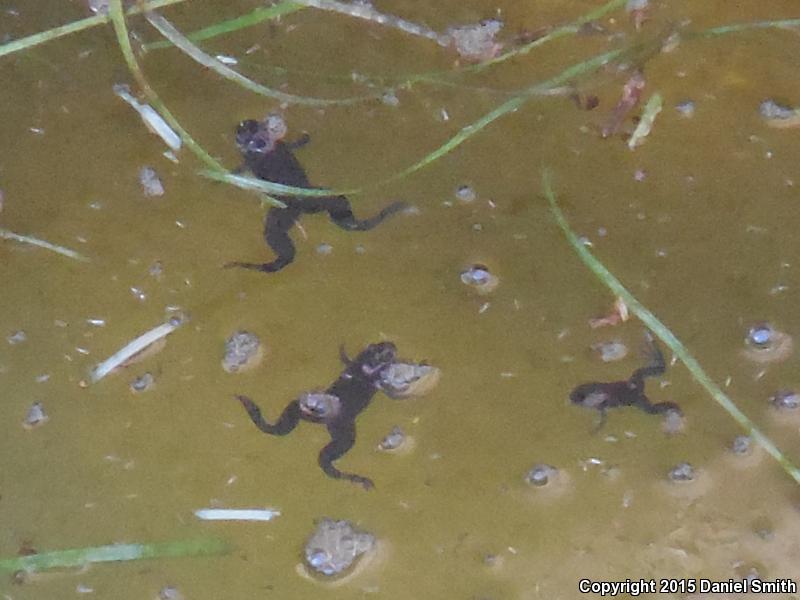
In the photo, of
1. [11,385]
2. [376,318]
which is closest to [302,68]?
[376,318]

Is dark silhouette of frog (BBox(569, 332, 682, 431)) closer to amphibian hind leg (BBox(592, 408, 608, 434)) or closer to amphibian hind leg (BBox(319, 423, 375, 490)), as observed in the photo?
amphibian hind leg (BBox(592, 408, 608, 434))

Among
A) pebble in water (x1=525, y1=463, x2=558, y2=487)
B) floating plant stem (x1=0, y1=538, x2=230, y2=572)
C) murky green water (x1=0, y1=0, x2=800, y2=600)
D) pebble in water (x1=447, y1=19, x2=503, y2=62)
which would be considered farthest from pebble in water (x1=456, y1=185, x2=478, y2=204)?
floating plant stem (x1=0, y1=538, x2=230, y2=572)

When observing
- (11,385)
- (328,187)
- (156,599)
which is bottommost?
(156,599)

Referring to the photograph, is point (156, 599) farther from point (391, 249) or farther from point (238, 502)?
point (391, 249)

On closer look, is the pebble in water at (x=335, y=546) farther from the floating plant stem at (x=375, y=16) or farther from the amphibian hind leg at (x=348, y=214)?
the floating plant stem at (x=375, y=16)

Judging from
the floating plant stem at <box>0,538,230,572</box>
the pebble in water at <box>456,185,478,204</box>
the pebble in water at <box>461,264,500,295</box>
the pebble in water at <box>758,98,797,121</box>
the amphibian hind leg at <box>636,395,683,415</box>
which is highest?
the pebble in water at <box>758,98,797,121</box>

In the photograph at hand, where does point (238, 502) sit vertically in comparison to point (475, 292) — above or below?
below
